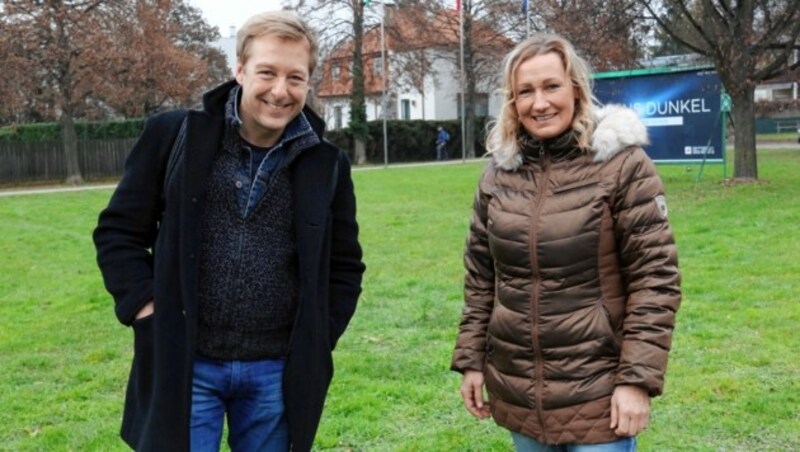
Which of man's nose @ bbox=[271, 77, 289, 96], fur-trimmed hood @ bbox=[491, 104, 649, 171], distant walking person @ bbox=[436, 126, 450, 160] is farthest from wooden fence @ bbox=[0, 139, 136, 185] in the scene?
fur-trimmed hood @ bbox=[491, 104, 649, 171]

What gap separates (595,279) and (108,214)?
4.94ft

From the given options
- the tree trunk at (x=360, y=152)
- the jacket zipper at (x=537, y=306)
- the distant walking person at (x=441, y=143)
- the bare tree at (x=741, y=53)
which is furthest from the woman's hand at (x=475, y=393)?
the distant walking person at (x=441, y=143)

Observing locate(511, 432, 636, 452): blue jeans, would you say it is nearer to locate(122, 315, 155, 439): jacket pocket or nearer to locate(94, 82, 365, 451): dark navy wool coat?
locate(94, 82, 365, 451): dark navy wool coat

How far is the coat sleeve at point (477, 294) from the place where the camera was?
296cm

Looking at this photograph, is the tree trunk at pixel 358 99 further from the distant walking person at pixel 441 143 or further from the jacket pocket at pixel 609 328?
the jacket pocket at pixel 609 328

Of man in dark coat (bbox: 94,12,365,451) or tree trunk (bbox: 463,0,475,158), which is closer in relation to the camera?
man in dark coat (bbox: 94,12,365,451)

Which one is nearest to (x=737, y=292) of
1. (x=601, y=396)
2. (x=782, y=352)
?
(x=782, y=352)

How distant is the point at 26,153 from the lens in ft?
108

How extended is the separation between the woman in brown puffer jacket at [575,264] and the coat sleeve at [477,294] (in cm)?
12

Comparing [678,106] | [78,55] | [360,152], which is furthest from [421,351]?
[360,152]

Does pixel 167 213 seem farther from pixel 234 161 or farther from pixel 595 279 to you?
pixel 595 279

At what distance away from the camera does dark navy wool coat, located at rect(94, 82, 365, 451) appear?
2645 mm

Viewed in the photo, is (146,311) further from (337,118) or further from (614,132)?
(337,118)

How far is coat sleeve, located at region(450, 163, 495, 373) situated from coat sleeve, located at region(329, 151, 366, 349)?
384 millimetres
